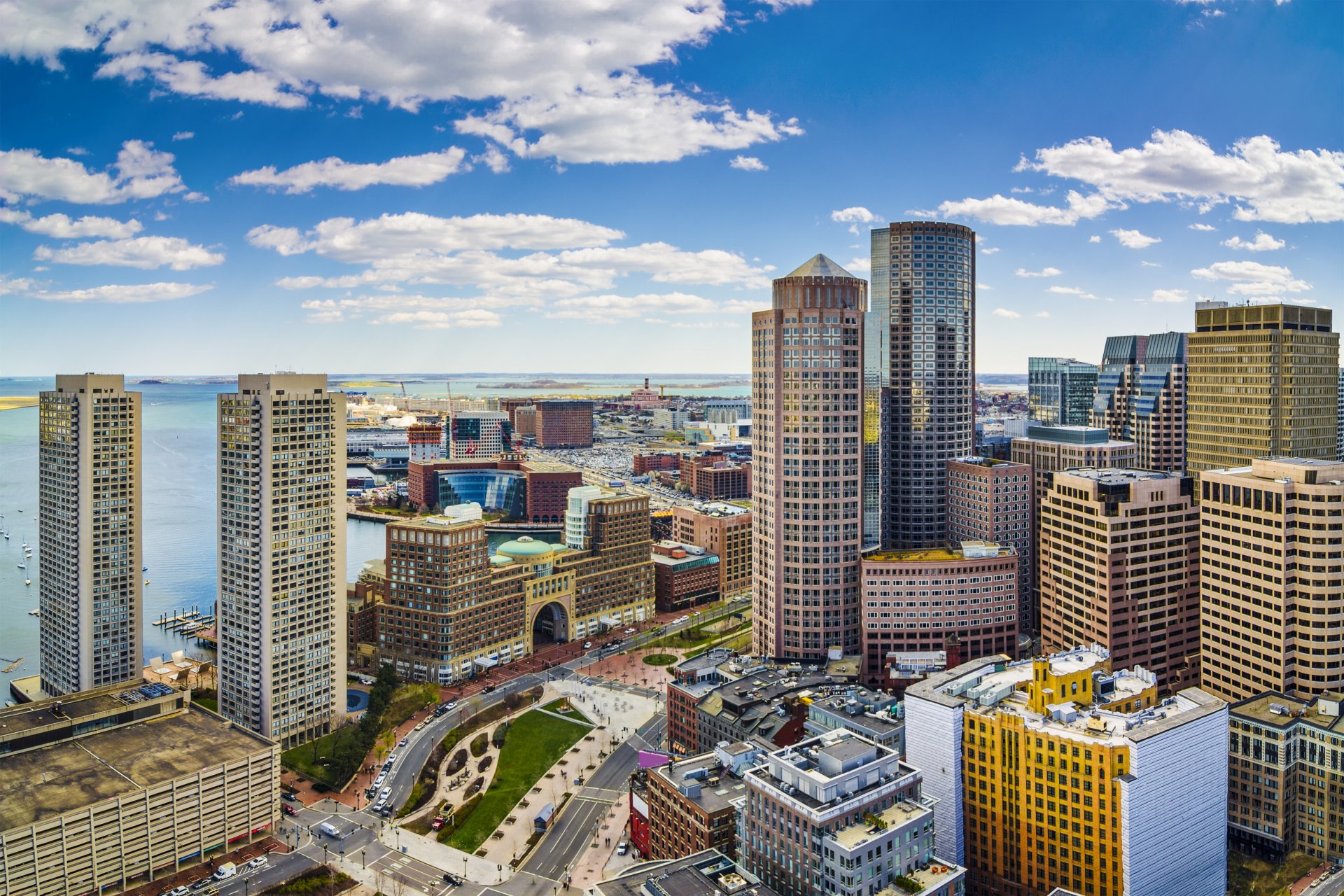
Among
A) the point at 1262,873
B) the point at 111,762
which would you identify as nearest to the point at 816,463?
the point at 1262,873

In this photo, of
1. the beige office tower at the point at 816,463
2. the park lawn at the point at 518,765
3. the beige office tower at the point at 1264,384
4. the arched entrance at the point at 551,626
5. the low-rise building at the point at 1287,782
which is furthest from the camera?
the arched entrance at the point at 551,626

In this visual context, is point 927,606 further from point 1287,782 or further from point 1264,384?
point 1264,384

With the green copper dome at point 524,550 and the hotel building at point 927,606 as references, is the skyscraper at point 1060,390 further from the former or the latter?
the green copper dome at point 524,550

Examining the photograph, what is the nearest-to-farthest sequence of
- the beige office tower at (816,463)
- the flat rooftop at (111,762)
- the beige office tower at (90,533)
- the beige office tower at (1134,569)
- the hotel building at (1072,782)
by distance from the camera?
1. the hotel building at (1072,782)
2. the flat rooftop at (111,762)
3. the beige office tower at (1134,569)
4. the beige office tower at (90,533)
5. the beige office tower at (816,463)

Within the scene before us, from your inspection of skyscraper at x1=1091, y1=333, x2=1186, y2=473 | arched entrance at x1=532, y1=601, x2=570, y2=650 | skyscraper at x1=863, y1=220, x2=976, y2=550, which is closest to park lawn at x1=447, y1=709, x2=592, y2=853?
arched entrance at x1=532, y1=601, x2=570, y2=650

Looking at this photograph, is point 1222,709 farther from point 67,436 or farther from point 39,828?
point 67,436

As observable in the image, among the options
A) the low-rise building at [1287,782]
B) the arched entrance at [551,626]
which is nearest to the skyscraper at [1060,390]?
the arched entrance at [551,626]
